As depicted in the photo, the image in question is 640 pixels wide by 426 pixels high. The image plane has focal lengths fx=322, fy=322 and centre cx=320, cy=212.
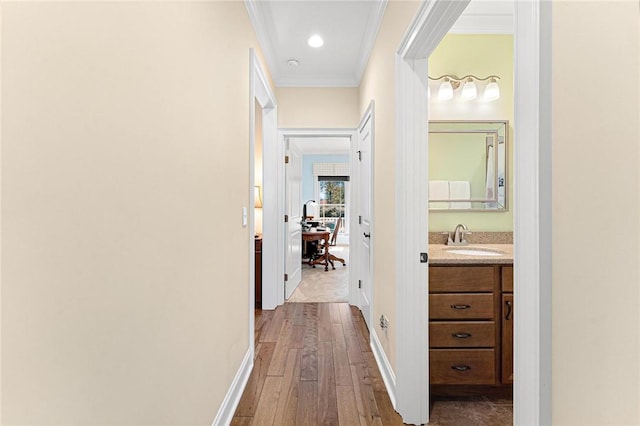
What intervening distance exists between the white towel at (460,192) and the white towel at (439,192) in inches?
1.3

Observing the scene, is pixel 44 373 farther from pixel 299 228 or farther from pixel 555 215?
pixel 299 228

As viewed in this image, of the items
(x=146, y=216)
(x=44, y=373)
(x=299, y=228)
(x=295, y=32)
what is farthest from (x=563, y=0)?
(x=299, y=228)

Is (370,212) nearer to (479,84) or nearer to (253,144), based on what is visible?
(253,144)

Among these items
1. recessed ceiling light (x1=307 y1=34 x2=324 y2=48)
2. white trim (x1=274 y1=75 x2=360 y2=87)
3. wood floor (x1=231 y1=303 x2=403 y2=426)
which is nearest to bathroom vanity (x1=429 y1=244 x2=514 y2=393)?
wood floor (x1=231 y1=303 x2=403 y2=426)

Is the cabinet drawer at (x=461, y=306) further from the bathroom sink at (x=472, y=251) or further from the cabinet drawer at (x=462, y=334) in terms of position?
the bathroom sink at (x=472, y=251)

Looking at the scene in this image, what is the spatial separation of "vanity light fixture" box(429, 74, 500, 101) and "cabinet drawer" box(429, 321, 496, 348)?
172 cm

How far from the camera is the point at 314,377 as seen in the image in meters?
2.17

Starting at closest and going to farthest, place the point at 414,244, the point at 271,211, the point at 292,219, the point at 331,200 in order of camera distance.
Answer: the point at 414,244, the point at 271,211, the point at 292,219, the point at 331,200

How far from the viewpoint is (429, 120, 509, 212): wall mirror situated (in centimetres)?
258

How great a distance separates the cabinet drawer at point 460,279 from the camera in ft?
6.39

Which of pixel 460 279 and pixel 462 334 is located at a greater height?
pixel 460 279

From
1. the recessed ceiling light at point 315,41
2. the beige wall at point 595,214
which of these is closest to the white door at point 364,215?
the recessed ceiling light at point 315,41

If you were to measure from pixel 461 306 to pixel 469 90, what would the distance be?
169 centimetres

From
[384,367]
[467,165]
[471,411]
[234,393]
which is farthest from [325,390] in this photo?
[467,165]
